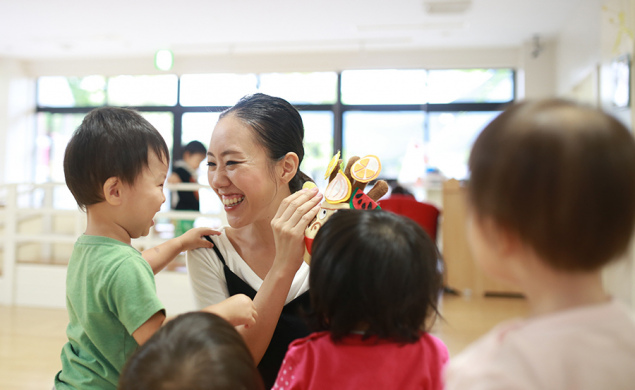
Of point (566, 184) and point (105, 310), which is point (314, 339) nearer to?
point (105, 310)

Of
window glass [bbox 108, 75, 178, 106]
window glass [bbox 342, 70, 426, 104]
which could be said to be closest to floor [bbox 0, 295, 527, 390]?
window glass [bbox 342, 70, 426, 104]

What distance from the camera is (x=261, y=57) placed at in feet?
26.7

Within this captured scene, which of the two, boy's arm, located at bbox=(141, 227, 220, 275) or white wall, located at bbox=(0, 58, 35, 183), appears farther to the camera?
white wall, located at bbox=(0, 58, 35, 183)

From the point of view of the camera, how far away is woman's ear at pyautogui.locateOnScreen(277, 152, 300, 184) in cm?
135

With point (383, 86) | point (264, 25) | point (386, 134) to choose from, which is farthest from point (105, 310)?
point (383, 86)

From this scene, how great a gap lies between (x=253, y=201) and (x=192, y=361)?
672 mm

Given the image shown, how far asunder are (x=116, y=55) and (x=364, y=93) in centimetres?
418

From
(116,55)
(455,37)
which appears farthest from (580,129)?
(116,55)

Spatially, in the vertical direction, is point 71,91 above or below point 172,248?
above

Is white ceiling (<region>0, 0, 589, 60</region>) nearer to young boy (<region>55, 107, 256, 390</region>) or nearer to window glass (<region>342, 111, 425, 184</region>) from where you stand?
window glass (<region>342, 111, 425, 184</region>)

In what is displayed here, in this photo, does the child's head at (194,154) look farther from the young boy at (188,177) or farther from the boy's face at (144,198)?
the boy's face at (144,198)

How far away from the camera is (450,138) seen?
7812 millimetres

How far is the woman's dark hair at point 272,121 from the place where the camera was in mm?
1310

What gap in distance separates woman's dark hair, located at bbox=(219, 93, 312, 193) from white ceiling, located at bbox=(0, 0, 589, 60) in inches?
188
